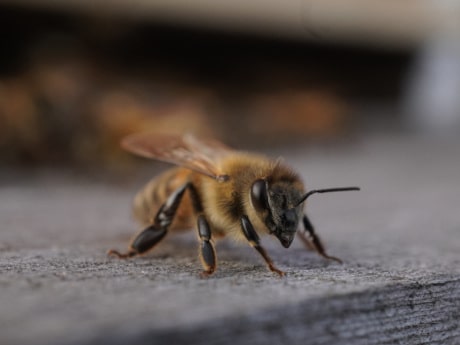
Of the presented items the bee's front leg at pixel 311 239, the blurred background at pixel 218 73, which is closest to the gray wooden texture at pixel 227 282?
the bee's front leg at pixel 311 239

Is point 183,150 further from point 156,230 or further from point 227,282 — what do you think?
point 227,282

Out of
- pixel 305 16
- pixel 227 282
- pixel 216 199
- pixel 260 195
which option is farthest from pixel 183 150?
pixel 305 16

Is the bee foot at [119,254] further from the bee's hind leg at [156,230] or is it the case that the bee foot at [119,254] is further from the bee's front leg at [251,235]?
the bee's front leg at [251,235]

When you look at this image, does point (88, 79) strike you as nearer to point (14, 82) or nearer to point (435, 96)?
point (14, 82)

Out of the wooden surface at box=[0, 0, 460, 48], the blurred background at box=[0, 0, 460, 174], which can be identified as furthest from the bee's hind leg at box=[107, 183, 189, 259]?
the wooden surface at box=[0, 0, 460, 48]

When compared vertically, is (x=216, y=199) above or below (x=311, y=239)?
above

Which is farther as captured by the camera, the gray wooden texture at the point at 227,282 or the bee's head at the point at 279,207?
the bee's head at the point at 279,207
